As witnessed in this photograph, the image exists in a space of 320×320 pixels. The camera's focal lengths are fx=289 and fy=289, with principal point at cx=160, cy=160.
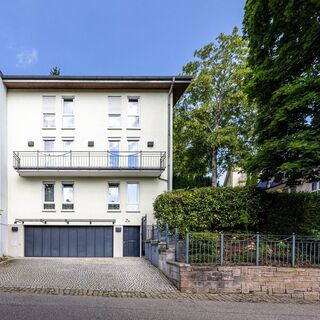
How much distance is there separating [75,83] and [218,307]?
15731mm

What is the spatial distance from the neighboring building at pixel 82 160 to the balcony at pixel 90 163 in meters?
0.06

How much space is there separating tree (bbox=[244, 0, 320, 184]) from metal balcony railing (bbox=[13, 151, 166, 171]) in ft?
26.3

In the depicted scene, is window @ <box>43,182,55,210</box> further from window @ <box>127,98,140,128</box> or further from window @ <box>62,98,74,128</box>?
window @ <box>127,98,140,128</box>

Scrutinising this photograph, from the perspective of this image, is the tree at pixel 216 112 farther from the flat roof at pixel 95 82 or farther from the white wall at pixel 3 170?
the white wall at pixel 3 170

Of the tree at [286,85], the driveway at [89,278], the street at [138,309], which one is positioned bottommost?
the driveway at [89,278]

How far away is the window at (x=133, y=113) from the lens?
63.0ft

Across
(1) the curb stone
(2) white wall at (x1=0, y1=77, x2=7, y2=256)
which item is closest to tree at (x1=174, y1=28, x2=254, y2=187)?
(2) white wall at (x1=0, y1=77, x2=7, y2=256)

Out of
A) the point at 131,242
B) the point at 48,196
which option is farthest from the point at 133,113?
the point at 131,242

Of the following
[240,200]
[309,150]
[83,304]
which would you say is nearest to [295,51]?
[309,150]

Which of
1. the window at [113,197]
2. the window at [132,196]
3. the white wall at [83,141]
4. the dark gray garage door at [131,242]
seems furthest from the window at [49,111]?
the dark gray garage door at [131,242]

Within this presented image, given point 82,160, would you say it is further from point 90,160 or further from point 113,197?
point 113,197

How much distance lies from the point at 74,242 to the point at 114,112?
8752 mm

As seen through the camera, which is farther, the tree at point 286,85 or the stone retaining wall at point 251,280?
the tree at point 286,85

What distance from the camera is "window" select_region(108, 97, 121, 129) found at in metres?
19.2
